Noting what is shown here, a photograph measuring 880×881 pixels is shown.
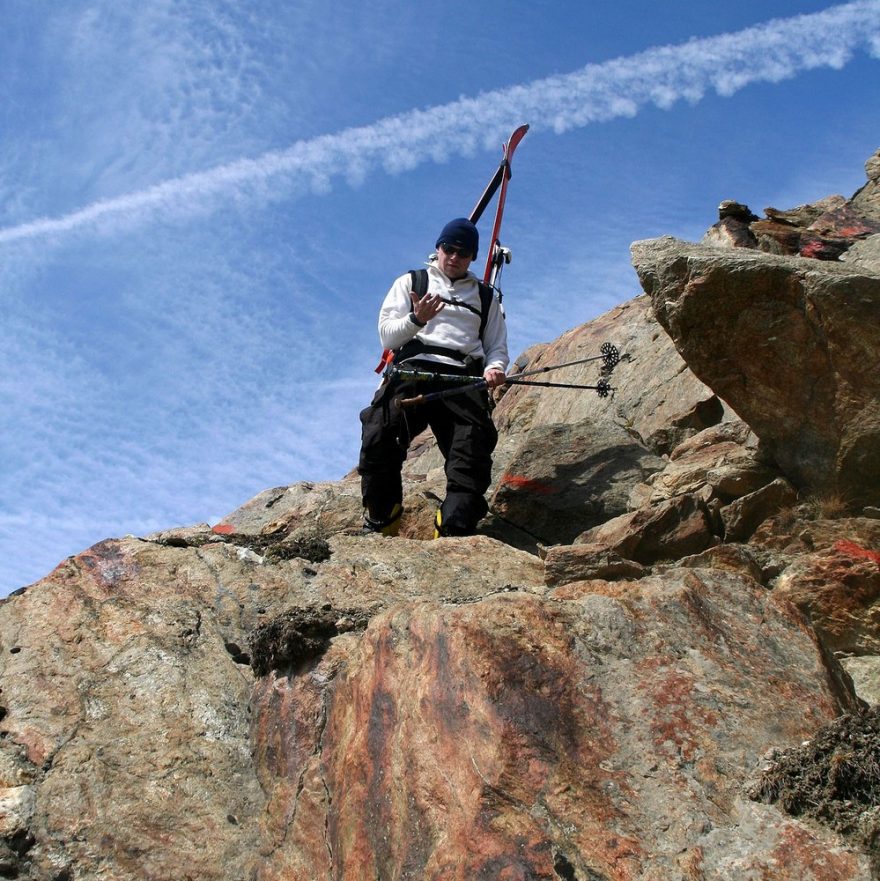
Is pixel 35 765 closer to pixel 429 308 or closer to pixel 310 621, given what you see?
pixel 310 621

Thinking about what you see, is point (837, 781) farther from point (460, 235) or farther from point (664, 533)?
point (460, 235)

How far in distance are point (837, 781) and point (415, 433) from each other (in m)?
6.51

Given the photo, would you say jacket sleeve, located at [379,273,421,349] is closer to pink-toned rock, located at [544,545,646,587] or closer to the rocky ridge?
the rocky ridge

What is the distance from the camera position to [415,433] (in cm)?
1064

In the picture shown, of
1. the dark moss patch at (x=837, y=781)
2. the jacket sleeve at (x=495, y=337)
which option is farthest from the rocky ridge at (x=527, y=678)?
the jacket sleeve at (x=495, y=337)

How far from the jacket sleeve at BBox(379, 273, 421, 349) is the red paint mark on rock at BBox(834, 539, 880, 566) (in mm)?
4378

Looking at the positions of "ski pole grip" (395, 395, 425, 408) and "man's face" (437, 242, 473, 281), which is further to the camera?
"man's face" (437, 242, 473, 281)

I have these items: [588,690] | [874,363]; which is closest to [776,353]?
[874,363]

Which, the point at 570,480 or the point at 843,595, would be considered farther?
the point at 570,480

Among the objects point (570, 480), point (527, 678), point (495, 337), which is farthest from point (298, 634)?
point (570, 480)

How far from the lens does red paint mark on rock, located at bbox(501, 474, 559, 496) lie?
1152cm

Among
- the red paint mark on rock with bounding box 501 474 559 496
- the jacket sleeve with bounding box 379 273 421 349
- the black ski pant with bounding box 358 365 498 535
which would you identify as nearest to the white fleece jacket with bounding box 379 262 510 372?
the jacket sleeve with bounding box 379 273 421 349

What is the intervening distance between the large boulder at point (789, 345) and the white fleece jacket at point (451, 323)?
1.85 meters

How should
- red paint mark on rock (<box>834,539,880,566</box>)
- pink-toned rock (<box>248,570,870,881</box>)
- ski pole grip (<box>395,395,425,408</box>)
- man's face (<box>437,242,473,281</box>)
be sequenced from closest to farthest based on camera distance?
pink-toned rock (<box>248,570,870,881</box>), red paint mark on rock (<box>834,539,880,566</box>), ski pole grip (<box>395,395,425,408</box>), man's face (<box>437,242,473,281</box>)
